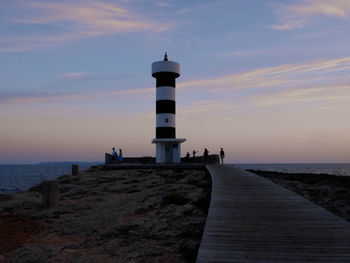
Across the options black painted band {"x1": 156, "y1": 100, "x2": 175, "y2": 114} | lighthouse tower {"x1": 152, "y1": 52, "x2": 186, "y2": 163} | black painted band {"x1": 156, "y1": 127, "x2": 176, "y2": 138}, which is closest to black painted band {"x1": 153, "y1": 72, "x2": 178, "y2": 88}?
lighthouse tower {"x1": 152, "y1": 52, "x2": 186, "y2": 163}

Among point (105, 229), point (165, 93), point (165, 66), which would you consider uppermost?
point (165, 66)

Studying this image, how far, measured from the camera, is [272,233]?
7.29 m

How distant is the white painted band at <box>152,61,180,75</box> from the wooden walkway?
25728 millimetres

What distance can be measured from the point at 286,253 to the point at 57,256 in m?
5.09

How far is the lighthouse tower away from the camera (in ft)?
115

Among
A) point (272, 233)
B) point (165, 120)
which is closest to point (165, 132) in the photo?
point (165, 120)

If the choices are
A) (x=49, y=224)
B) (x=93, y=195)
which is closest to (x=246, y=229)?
(x=49, y=224)

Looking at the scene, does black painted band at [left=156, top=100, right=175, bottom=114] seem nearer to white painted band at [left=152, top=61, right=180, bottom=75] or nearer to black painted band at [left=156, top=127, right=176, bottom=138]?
black painted band at [left=156, top=127, right=176, bottom=138]

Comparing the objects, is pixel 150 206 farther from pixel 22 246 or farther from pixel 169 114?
pixel 169 114

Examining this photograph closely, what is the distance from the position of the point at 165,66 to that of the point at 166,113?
4.99 metres

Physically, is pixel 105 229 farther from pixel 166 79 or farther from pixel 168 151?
pixel 166 79

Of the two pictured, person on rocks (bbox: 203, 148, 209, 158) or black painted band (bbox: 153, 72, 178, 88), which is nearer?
black painted band (bbox: 153, 72, 178, 88)

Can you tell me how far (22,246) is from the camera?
28.4 feet

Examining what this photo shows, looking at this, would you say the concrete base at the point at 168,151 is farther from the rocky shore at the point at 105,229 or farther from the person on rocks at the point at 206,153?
the rocky shore at the point at 105,229
